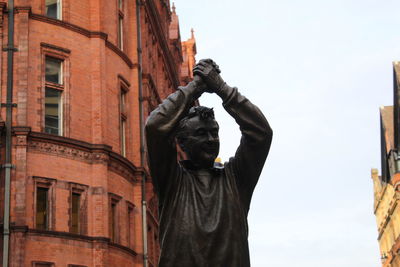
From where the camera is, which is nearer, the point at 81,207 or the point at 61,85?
the point at 81,207

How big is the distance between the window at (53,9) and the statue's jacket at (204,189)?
1087 inches

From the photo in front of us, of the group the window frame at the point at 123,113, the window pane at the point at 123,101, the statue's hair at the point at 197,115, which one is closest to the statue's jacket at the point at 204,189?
the statue's hair at the point at 197,115

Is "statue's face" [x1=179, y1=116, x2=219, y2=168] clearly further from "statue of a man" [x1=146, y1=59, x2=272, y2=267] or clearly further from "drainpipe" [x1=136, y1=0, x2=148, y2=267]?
"drainpipe" [x1=136, y1=0, x2=148, y2=267]

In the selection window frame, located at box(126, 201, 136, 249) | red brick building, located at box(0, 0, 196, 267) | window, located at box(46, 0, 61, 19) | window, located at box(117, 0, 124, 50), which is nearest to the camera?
red brick building, located at box(0, 0, 196, 267)

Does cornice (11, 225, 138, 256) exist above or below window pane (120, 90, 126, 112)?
below

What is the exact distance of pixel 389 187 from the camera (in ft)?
225

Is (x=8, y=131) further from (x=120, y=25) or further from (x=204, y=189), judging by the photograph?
(x=204, y=189)

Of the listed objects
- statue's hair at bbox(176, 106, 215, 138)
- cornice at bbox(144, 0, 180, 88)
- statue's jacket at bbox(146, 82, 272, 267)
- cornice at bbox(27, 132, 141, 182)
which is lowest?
statue's jacket at bbox(146, 82, 272, 267)

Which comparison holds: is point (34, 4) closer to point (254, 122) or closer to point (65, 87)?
point (65, 87)

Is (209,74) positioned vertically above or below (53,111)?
below

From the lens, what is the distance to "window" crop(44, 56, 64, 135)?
98.8ft

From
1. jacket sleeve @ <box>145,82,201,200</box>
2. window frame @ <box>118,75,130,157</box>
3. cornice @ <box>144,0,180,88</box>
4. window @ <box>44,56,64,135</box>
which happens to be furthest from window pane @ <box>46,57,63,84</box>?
jacket sleeve @ <box>145,82,201,200</box>

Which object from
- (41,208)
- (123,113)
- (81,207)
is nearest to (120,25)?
(123,113)

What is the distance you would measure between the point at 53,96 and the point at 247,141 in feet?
85.4
